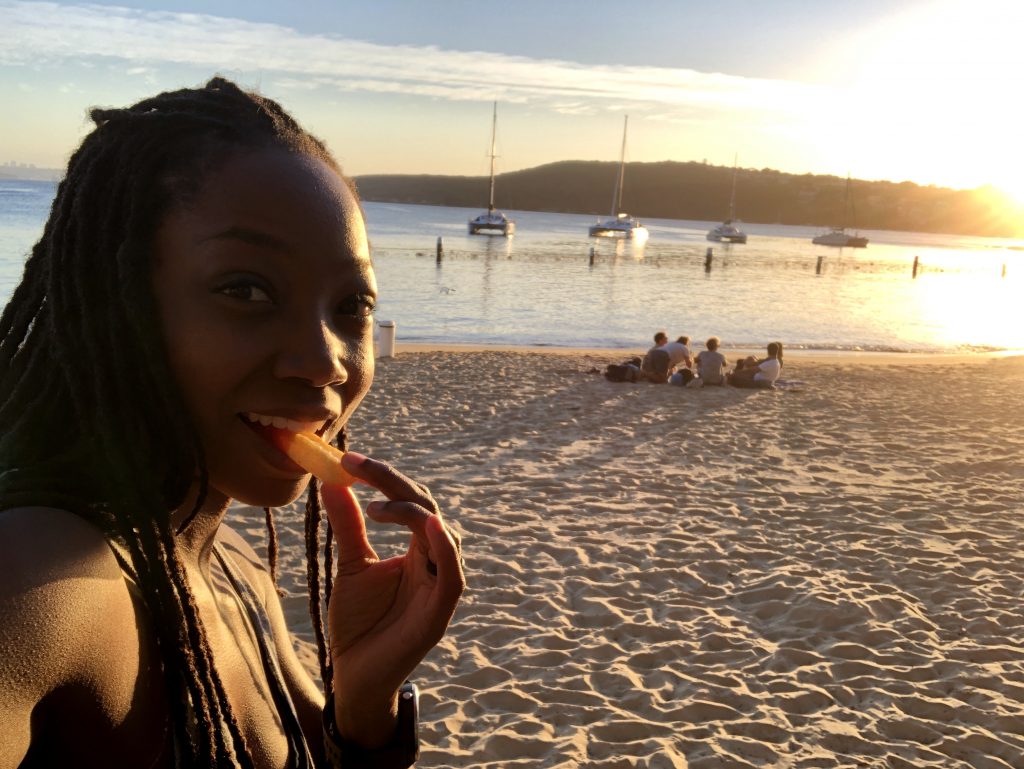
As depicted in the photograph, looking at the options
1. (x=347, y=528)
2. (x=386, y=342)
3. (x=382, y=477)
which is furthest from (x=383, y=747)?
(x=386, y=342)

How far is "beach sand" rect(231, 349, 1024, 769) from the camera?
4.57 m

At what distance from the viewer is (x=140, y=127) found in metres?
1.39

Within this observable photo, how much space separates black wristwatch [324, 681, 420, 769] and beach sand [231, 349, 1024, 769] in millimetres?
2731

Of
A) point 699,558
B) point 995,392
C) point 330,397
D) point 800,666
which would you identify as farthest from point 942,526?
point 995,392

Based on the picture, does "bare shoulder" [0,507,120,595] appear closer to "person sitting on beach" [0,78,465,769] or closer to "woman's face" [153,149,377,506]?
"person sitting on beach" [0,78,465,769]

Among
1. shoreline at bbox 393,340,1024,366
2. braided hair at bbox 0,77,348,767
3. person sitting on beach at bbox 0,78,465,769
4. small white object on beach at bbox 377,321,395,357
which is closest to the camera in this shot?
person sitting on beach at bbox 0,78,465,769

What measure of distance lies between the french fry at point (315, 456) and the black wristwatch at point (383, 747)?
0.60 metres

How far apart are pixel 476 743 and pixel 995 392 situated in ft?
48.8

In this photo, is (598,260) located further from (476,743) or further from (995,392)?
(476,743)

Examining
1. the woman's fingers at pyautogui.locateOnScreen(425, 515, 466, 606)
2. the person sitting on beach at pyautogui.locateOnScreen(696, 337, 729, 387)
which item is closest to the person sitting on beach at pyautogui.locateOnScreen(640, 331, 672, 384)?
the person sitting on beach at pyautogui.locateOnScreen(696, 337, 729, 387)

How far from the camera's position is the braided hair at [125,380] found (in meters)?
1.21

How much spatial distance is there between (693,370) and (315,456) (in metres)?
13.7

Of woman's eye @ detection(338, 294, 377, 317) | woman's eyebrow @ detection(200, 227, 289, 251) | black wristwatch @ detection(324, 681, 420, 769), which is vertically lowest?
black wristwatch @ detection(324, 681, 420, 769)

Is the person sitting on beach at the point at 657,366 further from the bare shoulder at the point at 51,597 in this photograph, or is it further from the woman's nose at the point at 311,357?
the bare shoulder at the point at 51,597
